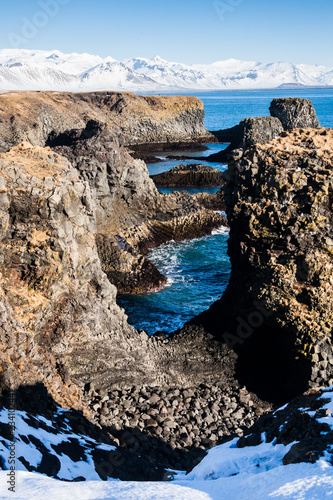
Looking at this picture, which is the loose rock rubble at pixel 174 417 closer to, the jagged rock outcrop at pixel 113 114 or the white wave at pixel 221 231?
the white wave at pixel 221 231

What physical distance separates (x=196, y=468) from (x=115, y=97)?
127290 mm

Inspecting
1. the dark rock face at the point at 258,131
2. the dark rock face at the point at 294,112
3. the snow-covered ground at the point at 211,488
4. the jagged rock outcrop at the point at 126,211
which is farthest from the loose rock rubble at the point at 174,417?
the dark rock face at the point at 294,112

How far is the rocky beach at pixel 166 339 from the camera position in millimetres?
12820

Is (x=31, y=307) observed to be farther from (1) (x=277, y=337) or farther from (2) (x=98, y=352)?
(1) (x=277, y=337)

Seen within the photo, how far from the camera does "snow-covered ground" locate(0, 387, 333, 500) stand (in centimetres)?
848

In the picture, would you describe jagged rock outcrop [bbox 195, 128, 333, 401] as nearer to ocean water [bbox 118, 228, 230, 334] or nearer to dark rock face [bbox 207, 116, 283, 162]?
ocean water [bbox 118, 228, 230, 334]

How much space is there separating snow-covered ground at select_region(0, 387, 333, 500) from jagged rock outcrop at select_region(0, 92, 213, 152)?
281ft

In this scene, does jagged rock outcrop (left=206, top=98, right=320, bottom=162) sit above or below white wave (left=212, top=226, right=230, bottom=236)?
above

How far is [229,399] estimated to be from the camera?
1819 cm

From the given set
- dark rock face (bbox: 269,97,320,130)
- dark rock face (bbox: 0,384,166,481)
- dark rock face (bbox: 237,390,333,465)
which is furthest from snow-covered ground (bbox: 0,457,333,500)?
dark rock face (bbox: 269,97,320,130)

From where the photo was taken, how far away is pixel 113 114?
123 meters

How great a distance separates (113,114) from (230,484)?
121374 mm

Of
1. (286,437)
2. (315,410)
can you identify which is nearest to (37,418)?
(286,437)

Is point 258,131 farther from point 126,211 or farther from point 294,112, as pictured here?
point 126,211
